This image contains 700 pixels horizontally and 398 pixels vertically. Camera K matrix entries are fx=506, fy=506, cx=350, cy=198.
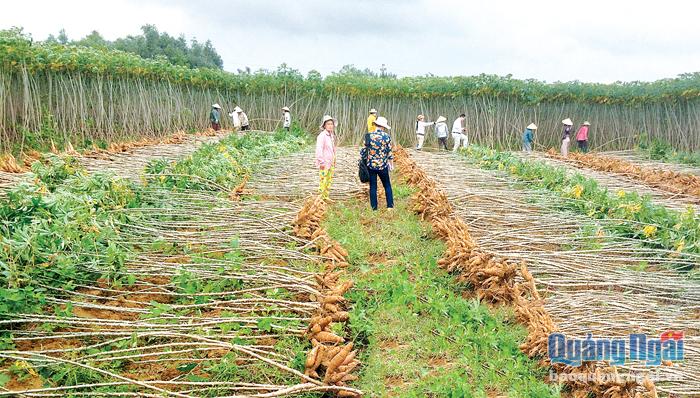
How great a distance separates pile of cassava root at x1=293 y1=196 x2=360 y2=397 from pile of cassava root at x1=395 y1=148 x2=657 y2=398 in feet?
3.99

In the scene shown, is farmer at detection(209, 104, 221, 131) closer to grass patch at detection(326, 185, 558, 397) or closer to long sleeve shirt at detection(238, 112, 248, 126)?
long sleeve shirt at detection(238, 112, 248, 126)

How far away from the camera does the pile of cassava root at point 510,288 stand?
3162mm

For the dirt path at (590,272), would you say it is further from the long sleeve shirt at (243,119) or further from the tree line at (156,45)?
the tree line at (156,45)

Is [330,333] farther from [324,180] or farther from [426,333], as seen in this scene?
[324,180]

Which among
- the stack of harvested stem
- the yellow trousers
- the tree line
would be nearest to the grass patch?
the yellow trousers

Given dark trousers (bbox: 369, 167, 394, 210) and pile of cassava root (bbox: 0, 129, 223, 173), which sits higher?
pile of cassava root (bbox: 0, 129, 223, 173)

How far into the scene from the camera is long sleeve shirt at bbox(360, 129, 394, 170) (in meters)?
7.20

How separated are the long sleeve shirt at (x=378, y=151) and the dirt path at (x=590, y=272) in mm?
1257

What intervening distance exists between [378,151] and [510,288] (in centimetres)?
326

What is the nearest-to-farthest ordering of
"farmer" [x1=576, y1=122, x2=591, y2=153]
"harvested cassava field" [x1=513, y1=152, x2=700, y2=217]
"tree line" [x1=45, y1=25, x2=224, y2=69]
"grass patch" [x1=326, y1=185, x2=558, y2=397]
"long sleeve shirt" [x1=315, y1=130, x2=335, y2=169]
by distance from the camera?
"grass patch" [x1=326, y1=185, x2=558, y2=397] → "long sleeve shirt" [x1=315, y1=130, x2=335, y2=169] → "harvested cassava field" [x1=513, y1=152, x2=700, y2=217] → "farmer" [x1=576, y1=122, x2=591, y2=153] → "tree line" [x1=45, y1=25, x2=224, y2=69]

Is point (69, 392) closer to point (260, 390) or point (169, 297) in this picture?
point (260, 390)

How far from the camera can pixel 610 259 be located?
5371 millimetres

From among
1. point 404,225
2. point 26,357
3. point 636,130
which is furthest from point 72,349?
point 636,130

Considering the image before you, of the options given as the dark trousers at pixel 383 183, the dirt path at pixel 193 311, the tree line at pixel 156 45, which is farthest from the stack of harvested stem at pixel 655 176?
the tree line at pixel 156 45
